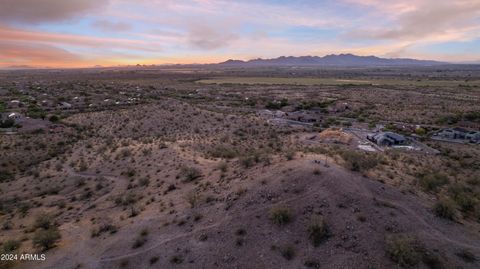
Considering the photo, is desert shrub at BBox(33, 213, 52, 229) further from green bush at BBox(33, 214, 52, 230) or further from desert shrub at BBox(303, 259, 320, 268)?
desert shrub at BBox(303, 259, 320, 268)

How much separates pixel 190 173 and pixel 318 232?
36.8ft

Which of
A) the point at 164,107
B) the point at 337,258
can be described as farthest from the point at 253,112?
the point at 337,258

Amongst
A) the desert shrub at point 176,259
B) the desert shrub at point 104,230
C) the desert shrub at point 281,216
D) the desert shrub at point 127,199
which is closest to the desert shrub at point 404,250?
the desert shrub at point 281,216

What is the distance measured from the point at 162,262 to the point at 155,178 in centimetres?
1095

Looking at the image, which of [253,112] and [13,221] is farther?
[253,112]

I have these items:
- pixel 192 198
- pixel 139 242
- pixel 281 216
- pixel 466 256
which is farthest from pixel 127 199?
pixel 466 256

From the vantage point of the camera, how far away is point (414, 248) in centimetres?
1238

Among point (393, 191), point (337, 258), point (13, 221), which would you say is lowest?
A: point (13, 221)

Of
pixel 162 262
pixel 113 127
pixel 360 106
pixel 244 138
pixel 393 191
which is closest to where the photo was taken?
pixel 162 262

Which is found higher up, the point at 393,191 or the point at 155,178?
the point at 393,191

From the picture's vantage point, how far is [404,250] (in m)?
12.0

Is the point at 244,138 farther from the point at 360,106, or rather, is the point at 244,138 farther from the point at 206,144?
the point at 360,106

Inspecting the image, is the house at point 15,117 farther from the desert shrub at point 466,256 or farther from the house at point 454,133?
the house at point 454,133

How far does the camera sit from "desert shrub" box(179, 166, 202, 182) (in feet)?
71.9
